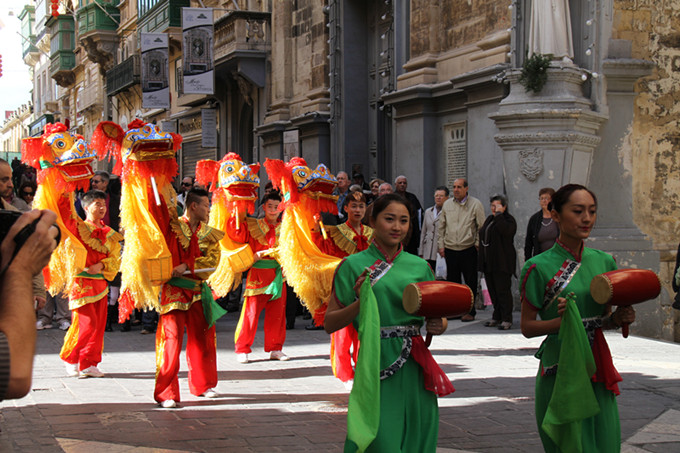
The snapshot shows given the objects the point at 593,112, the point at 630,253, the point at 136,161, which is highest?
the point at 593,112

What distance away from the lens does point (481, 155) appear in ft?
46.2

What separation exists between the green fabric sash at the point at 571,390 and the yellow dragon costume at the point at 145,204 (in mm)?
3831

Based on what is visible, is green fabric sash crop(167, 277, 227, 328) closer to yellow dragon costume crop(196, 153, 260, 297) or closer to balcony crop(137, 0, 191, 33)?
yellow dragon costume crop(196, 153, 260, 297)

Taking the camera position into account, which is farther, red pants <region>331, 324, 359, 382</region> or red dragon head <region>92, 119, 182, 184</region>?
red pants <region>331, 324, 359, 382</region>

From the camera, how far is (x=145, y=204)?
7.29 metres

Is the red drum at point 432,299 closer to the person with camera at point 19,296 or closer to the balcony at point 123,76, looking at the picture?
the person with camera at point 19,296

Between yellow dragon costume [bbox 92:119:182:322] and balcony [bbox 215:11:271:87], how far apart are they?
52.2 ft

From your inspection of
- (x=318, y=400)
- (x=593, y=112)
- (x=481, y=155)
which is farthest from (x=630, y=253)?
(x=318, y=400)

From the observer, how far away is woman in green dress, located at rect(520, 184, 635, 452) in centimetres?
418

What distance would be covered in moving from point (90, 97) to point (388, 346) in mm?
47290

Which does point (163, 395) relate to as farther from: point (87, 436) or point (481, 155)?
point (481, 155)

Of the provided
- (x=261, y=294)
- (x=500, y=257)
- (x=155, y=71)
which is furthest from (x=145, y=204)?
(x=155, y=71)

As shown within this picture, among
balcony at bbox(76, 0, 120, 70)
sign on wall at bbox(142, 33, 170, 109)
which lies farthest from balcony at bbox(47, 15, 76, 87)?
sign on wall at bbox(142, 33, 170, 109)

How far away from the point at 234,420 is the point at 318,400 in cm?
94
